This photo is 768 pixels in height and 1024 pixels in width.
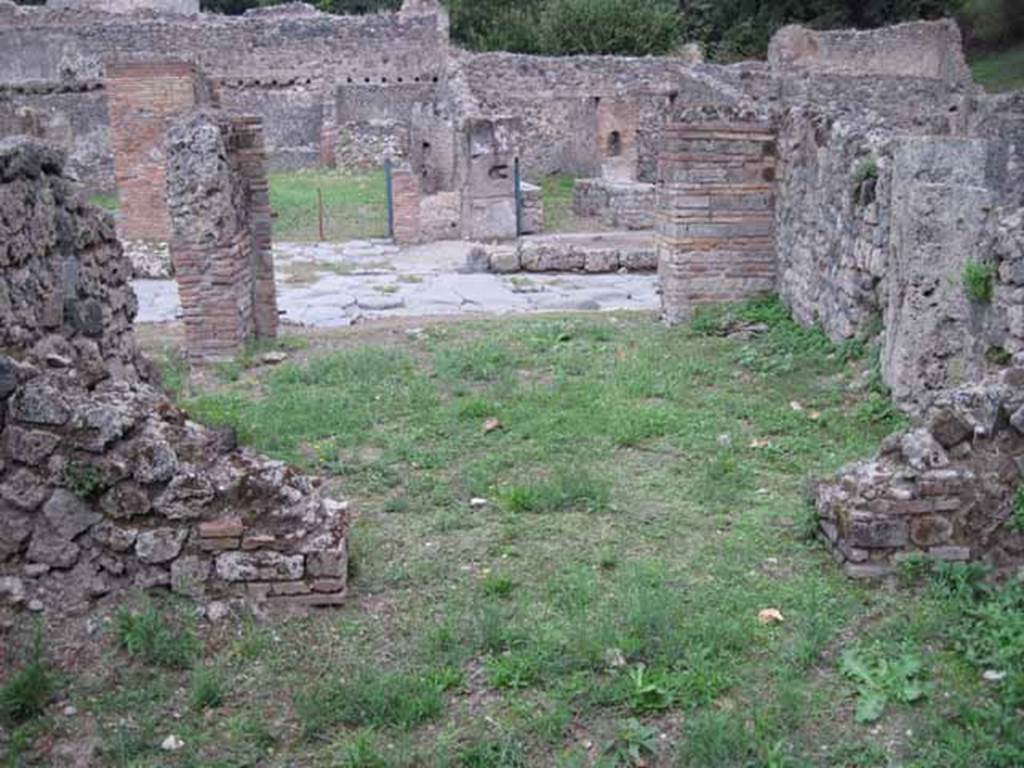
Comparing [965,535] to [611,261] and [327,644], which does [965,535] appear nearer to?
[327,644]

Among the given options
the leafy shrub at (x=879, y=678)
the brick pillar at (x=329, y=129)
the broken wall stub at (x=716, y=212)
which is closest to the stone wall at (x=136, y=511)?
the leafy shrub at (x=879, y=678)

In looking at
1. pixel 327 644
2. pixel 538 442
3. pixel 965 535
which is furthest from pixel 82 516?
pixel 965 535

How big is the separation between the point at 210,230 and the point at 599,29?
23.4 m

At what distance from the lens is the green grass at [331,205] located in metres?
18.3

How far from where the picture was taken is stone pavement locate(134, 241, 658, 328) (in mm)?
12188

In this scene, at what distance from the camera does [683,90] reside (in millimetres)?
25781

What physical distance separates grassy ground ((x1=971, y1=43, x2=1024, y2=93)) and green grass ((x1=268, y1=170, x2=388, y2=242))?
13.5 meters

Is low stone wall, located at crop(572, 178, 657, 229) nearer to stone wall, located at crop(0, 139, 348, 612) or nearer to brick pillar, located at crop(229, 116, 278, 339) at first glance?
brick pillar, located at crop(229, 116, 278, 339)

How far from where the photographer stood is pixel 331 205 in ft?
68.9

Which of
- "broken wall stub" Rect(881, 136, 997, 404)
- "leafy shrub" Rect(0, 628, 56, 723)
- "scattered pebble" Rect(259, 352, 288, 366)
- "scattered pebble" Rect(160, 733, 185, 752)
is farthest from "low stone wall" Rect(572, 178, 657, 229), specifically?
"scattered pebble" Rect(160, 733, 185, 752)

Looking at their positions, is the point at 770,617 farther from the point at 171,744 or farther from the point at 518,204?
the point at 518,204

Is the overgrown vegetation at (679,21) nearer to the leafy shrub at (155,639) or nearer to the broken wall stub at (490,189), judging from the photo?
the broken wall stub at (490,189)

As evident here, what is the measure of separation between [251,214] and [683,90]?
1735 centimetres

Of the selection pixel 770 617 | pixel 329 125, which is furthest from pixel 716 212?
pixel 329 125
